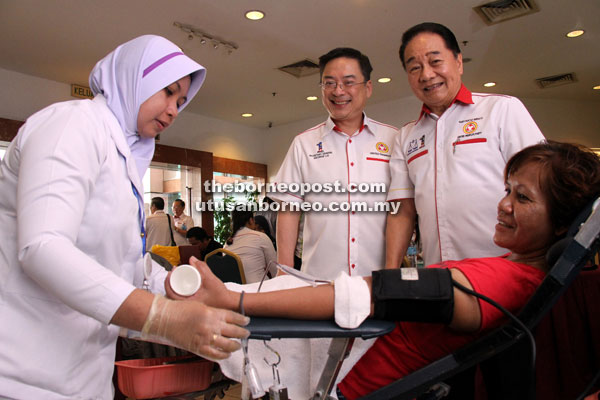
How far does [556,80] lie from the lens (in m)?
6.54

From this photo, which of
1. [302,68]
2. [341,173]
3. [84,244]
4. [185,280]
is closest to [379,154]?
[341,173]

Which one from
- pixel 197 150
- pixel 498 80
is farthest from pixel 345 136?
pixel 197 150

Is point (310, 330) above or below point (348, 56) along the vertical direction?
below

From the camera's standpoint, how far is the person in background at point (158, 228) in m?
6.66

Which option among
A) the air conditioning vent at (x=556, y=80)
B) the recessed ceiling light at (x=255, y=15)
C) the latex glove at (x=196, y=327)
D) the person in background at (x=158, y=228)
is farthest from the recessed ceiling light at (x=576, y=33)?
the person in background at (x=158, y=228)

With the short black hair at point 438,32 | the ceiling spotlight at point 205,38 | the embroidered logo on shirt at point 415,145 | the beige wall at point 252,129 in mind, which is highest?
the ceiling spotlight at point 205,38

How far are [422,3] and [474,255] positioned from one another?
350cm

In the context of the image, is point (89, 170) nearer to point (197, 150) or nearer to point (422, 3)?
point (422, 3)

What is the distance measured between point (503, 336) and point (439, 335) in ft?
0.63

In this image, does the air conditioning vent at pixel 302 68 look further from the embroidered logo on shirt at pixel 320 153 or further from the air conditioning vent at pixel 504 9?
the embroidered logo on shirt at pixel 320 153

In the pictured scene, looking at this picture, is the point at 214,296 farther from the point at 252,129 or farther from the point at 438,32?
the point at 252,129

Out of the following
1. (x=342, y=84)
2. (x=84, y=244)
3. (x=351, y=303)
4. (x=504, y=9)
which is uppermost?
(x=504, y=9)

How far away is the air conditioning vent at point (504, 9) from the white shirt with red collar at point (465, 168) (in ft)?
10.5

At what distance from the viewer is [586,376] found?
0.96 m
